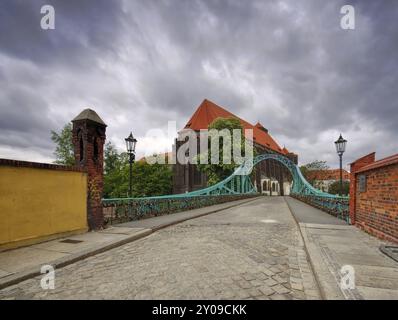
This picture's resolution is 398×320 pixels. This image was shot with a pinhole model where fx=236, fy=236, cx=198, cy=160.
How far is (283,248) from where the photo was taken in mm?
5555

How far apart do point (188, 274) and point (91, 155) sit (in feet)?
17.7

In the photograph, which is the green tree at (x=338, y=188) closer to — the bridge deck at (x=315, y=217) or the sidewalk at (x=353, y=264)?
the bridge deck at (x=315, y=217)

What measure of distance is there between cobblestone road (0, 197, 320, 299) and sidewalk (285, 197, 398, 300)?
0.23 m

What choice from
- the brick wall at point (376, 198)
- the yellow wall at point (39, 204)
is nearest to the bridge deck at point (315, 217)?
the brick wall at point (376, 198)

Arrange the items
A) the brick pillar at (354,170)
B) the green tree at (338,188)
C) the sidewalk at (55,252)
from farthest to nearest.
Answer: the green tree at (338,188), the brick pillar at (354,170), the sidewalk at (55,252)

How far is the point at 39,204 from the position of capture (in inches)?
234

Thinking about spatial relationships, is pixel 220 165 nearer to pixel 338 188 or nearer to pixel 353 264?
pixel 353 264

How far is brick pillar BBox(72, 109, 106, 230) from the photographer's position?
7457 millimetres

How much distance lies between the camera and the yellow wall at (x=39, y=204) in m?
5.30

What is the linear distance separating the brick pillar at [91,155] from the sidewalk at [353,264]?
6.28 m

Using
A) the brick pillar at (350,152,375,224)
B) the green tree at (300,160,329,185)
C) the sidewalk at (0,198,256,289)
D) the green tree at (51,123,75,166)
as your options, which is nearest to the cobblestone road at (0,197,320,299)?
the sidewalk at (0,198,256,289)

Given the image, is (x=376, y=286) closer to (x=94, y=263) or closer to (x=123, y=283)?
(x=123, y=283)

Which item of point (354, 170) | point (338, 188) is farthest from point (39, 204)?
point (338, 188)

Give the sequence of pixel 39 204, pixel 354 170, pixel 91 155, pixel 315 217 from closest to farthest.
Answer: pixel 39 204
pixel 91 155
pixel 354 170
pixel 315 217
